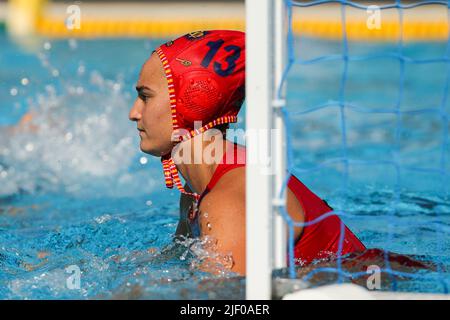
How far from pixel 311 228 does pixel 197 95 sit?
1.75 feet

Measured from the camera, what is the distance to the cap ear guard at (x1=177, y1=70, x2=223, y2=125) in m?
2.40

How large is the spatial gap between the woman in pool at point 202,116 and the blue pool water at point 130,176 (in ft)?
0.63

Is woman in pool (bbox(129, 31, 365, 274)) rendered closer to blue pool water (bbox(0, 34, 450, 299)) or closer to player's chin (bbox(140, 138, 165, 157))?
player's chin (bbox(140, 138, 165, 157))

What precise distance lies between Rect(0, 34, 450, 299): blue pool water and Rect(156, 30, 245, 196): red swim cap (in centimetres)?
41

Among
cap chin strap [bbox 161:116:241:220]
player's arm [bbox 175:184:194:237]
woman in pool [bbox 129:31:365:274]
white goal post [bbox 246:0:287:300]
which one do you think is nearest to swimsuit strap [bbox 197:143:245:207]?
woman in pool [bbox 129:31:365:274]

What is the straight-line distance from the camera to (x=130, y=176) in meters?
4.65

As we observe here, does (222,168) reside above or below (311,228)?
above

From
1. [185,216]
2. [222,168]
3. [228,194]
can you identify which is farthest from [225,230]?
[185,216]

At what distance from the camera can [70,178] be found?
15.0 feet

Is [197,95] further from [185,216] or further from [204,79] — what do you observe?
[185,216]

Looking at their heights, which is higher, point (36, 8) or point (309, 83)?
point (36, 8)

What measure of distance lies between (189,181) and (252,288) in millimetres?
770
